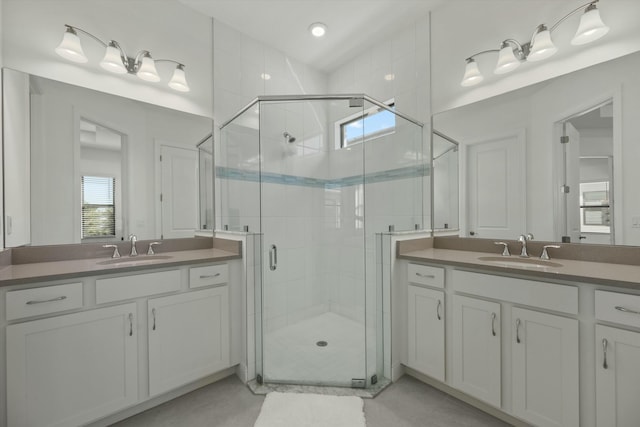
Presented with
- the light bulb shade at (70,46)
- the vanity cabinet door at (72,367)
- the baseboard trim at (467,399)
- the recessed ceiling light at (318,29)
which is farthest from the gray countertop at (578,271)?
the light bulb shade at (70,46)

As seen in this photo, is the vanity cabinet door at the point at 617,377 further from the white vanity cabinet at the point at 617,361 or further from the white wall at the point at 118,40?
the white wall at the point at 118,40

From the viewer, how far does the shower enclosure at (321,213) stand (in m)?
2.03

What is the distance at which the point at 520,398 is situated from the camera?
140 centimetres

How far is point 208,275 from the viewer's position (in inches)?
72.5

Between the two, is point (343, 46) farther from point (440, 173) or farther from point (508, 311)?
point (508, 311)

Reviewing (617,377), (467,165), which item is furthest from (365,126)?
(617,377)

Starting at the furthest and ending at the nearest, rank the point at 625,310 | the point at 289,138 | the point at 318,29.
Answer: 1. the point at 318,29
2. the point at 289,138
3. the point at 625,310

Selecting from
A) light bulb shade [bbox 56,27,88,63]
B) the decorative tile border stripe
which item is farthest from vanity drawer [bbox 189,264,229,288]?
light bulb shade [bbox 56,27,88,63]

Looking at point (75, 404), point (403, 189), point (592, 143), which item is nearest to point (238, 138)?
point (403, 189)

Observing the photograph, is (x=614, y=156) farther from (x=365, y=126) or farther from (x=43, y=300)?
(x=43, y=300)

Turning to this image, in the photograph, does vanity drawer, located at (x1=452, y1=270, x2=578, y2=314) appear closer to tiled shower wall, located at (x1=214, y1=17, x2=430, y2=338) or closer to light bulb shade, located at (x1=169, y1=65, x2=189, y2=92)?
tiled shower wall, located at (x1=214, y1=17, x2=430, y2=338)

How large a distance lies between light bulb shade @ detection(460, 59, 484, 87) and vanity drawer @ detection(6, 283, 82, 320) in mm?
3021

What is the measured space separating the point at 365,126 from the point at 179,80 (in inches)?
65.2

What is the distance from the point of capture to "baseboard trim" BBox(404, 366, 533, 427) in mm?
1489
